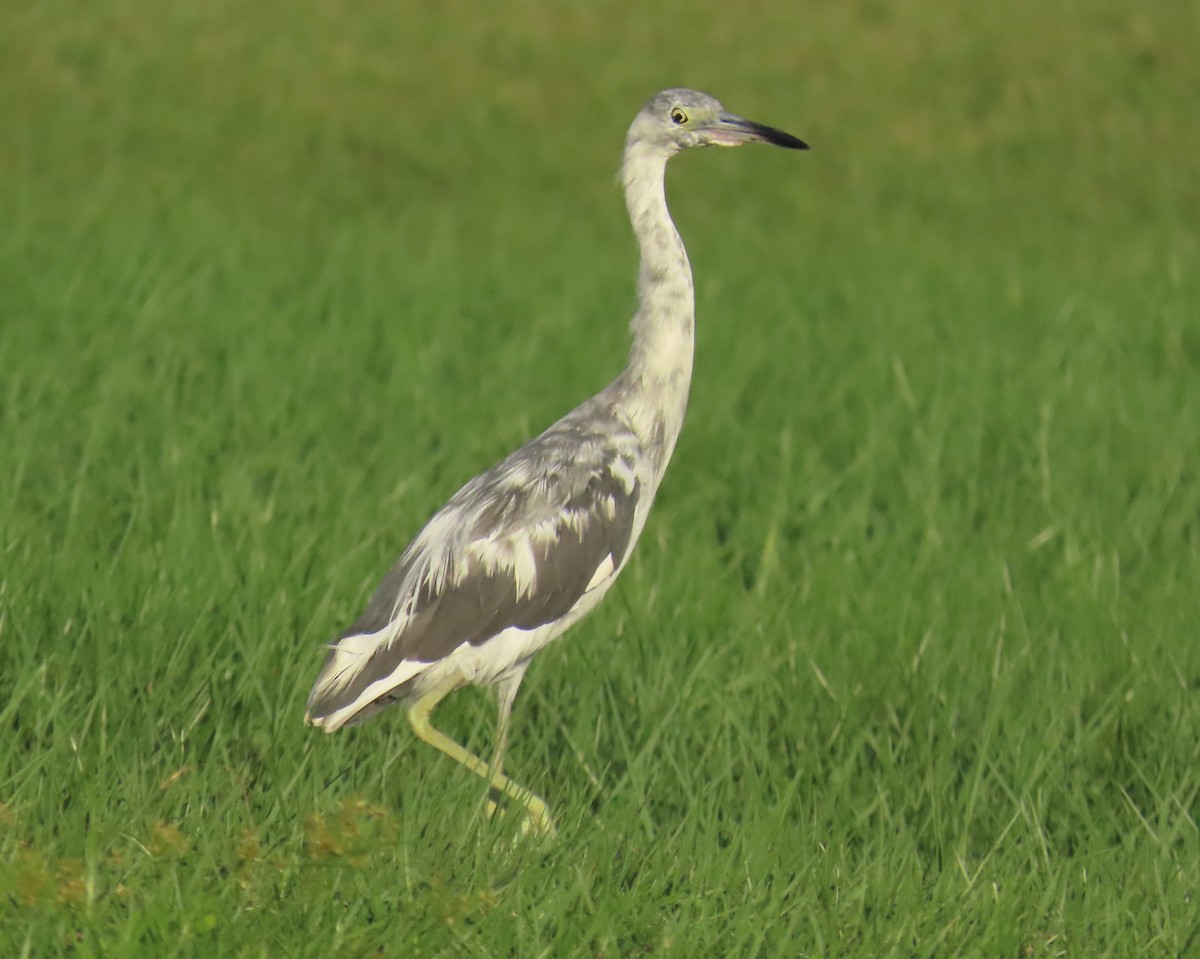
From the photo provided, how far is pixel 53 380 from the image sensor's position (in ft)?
25.4

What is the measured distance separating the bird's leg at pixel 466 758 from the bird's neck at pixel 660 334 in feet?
3.04

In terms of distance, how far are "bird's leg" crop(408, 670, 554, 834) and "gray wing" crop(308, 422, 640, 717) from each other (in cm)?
17

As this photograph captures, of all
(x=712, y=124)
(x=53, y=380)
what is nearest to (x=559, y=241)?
(x=53, y=380)

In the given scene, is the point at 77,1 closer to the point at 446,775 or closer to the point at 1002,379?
the point at 1002,379

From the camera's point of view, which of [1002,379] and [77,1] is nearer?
[1002,379]

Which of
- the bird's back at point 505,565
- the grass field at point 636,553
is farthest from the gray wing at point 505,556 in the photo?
the grass field at point 636,553

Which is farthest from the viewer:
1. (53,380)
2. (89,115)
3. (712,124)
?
(89,115)

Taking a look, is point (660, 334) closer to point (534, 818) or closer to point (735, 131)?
point (735, 131)

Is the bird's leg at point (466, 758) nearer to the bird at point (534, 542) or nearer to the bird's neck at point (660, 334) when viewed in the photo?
the bird at point (534, 542)

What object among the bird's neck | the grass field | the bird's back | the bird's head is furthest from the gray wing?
the bird's head

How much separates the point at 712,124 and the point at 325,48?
13.1 m

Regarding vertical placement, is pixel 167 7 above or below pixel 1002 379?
above

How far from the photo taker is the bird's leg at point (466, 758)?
429cm

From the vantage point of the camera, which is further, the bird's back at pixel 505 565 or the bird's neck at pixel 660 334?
the bird's neck at pixel 660 334
